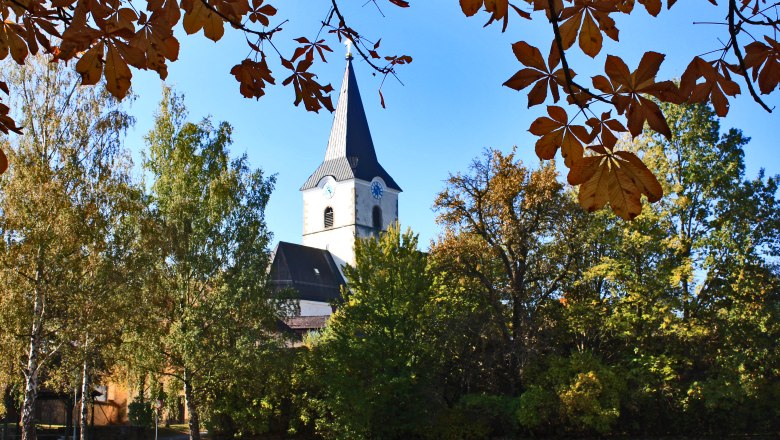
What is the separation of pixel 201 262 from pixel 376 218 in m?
53.5

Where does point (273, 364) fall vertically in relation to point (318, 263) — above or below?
below

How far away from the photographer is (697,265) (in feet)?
82.7

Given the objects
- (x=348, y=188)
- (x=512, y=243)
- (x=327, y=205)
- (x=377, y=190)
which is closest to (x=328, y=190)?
(x=327, y=205)

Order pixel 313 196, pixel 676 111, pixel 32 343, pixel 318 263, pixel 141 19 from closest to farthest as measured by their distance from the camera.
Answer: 1. pixel 141 19
2. pixel 32 343
3. pixel 676 111
4. pixel 318 263
5. pixel 313 196

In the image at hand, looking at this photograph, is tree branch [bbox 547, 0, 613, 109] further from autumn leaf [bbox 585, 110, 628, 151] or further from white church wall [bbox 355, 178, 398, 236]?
white church wall [bbox 355, 178, 398, 236]

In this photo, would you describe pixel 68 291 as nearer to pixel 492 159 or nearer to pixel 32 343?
pixel 32 343

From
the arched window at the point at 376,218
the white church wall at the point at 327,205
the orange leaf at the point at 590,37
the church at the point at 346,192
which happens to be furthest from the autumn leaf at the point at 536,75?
the arched window at the point at 376,218

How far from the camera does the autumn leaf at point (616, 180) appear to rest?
1.97m

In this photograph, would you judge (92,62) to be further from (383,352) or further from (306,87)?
(383,352)

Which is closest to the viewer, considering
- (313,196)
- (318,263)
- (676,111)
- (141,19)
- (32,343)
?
(141,19)

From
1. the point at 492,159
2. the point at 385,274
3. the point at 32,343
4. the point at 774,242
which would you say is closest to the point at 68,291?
the point at 32,343

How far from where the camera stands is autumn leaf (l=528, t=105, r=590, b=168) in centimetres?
214

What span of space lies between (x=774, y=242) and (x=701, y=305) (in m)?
3.26

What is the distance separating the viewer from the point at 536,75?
2223mm
